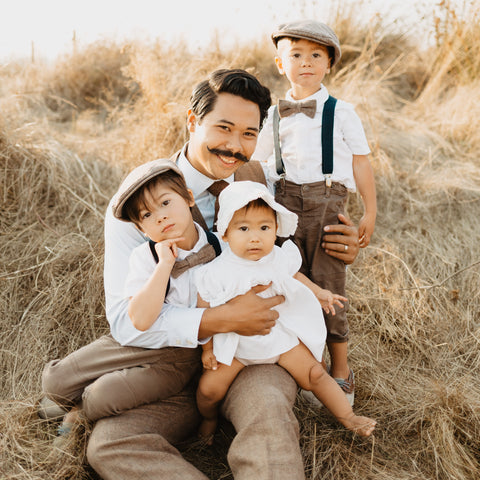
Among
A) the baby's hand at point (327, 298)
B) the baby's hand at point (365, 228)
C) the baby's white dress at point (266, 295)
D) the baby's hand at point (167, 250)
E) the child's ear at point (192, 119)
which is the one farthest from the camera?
the baby's hand at point (365, 228)

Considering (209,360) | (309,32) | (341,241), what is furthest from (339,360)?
(309,32)

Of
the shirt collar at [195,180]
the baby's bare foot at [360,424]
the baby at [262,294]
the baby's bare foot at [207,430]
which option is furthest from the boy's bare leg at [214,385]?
the shirt collar at [195,180]

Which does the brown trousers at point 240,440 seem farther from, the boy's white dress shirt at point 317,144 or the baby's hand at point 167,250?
the boy's white dress shirt at point 317,144

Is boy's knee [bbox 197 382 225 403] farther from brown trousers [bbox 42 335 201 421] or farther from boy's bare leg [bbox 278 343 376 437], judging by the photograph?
boy's bare leg [bbox 278 343 376 437]

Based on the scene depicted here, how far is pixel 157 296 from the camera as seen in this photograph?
2.01 metres

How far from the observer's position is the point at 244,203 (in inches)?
80.4

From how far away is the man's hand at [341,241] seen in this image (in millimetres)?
2633

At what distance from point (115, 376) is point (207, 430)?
22.6 inches

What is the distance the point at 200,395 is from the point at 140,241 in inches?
30.5

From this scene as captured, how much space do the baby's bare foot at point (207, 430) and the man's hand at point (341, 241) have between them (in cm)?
107

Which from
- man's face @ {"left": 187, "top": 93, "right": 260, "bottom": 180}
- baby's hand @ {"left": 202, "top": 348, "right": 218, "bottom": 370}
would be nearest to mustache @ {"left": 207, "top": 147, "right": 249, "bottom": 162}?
man's face @ {"left": 187, "top": 93, "right": 260, "bottom": 180}

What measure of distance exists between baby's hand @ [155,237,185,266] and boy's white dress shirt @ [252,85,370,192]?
92 cm

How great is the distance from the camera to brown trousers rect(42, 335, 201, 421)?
6.95ft

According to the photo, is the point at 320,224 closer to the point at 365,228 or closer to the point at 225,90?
the point at 365,228
